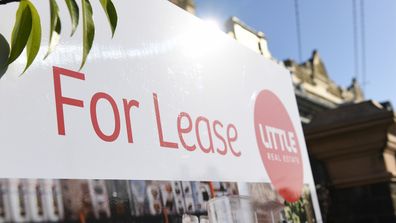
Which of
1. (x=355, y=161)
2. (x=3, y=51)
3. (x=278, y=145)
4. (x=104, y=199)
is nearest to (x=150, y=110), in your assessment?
(x=104, y=199)

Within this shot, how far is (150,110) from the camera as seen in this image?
172 centimetres

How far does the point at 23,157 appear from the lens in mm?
1230

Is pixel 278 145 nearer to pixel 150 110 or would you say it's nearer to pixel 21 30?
pixel 150 110

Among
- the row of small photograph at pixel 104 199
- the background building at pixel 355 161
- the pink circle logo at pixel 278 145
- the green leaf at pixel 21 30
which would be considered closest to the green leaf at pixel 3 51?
the green leaf at pixel 21 30

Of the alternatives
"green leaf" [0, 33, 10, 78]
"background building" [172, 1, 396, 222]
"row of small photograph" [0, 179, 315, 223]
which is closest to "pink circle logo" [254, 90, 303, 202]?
"row of small photograph" [0, 179, 315, 223]

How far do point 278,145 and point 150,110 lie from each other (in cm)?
103

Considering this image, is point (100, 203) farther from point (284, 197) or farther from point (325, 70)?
point (325, 70)

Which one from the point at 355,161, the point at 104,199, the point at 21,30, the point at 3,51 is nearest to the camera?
the point at 21,30

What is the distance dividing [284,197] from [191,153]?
32.8 inches

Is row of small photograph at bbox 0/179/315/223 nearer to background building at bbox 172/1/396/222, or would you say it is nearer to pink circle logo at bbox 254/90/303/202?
pink circle logo at bbox 254/90/303/202

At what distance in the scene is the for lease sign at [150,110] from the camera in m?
1.30

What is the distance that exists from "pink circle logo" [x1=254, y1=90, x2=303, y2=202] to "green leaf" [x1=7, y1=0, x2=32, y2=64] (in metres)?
1.54

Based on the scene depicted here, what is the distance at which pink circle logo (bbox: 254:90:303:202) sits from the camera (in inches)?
95.3

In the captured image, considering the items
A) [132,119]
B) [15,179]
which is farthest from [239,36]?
[15,179]
